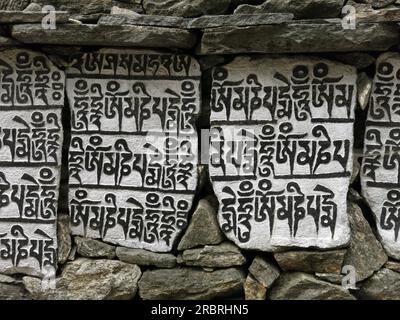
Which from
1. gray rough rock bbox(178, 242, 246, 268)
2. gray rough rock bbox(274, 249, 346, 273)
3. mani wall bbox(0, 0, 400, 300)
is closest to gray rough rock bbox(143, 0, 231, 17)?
mani wall bbox(0, 0, 400, 300)

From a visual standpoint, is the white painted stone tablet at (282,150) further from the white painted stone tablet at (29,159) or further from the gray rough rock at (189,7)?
the white painted stone tablet at (29,159)

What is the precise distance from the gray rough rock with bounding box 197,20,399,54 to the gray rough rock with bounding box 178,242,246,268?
124 cm

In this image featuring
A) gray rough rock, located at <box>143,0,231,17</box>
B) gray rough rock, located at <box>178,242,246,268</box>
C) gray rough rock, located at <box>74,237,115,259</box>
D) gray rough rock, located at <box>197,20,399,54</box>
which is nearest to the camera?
gray rough rock, located at <box>197,20,399,54</box>

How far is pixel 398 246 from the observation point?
3.14m

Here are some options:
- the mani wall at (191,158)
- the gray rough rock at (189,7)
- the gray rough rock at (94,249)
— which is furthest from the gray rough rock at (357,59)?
the gray rough rock at (94,249)

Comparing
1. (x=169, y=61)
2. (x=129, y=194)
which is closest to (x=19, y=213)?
(x=129, y=194)

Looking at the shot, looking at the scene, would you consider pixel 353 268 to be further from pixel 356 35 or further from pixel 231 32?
pixel 231 32

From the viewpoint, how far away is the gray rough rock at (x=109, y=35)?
9.68 ft

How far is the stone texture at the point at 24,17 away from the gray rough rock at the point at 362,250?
213cm

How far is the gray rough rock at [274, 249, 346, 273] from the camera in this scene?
312cm

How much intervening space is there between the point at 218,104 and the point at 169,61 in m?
0.42

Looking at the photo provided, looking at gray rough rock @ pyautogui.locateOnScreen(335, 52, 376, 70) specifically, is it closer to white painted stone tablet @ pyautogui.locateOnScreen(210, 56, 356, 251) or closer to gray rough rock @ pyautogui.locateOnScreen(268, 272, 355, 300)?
white painted stone tablet @ pyautogui.locateOnScreen(210, 56, 356, 251)

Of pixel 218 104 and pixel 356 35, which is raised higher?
pixel 356 35

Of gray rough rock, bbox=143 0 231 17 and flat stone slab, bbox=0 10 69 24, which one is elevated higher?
gray rough rock, bbox=143 0 231 17
